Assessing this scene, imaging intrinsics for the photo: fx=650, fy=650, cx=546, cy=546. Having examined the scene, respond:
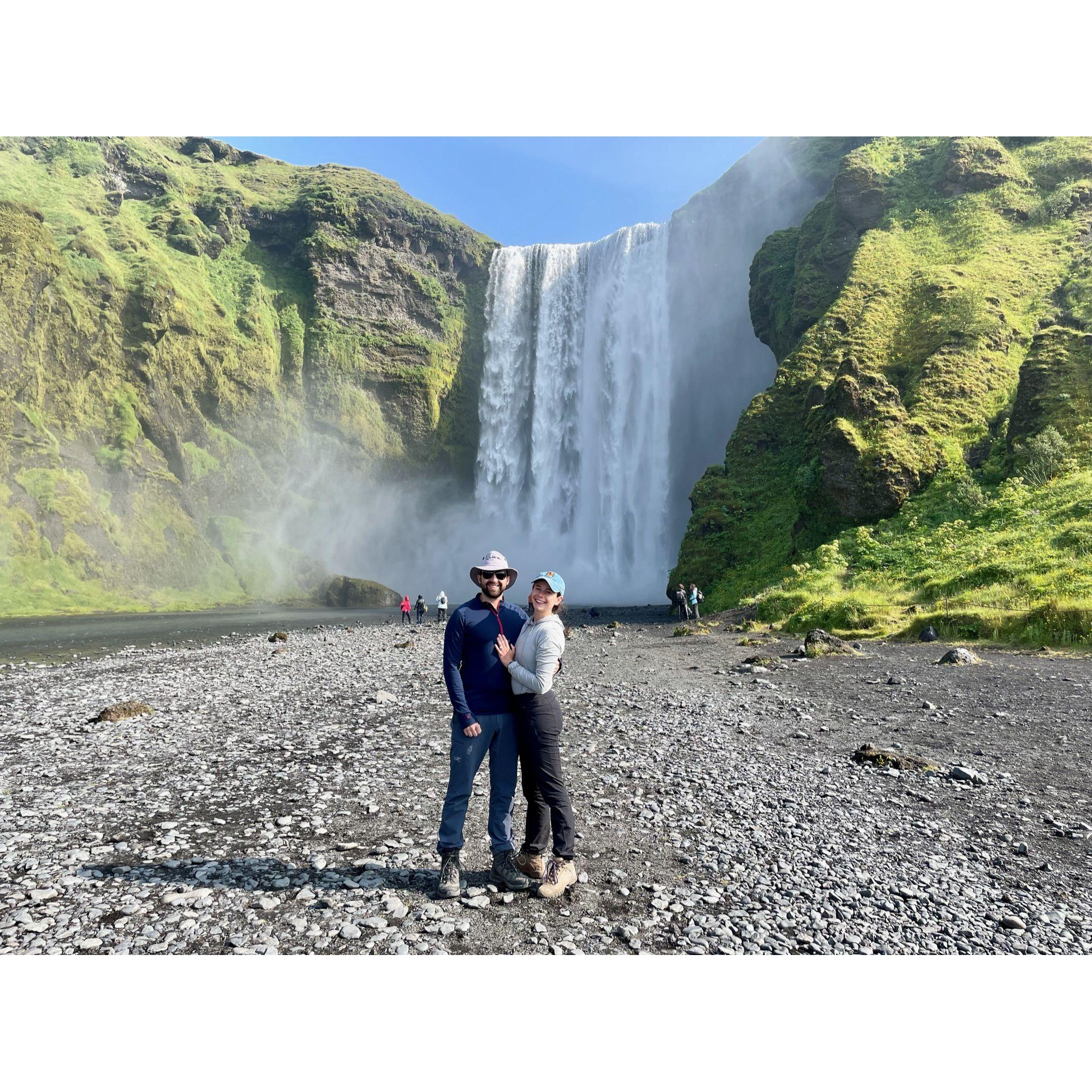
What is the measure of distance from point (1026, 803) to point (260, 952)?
7.56 meters

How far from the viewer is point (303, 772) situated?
8.99 m

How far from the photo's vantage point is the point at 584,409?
64.6 metres

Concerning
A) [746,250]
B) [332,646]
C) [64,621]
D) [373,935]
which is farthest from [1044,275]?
[64,621]

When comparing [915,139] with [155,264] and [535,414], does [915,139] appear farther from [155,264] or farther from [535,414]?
[155,264]

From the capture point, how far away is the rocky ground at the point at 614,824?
15.5ft

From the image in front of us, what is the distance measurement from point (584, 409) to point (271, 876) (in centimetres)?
6154

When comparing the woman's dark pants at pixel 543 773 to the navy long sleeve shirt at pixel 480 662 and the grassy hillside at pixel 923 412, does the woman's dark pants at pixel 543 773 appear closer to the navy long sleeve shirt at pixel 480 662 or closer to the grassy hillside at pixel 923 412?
the navy long sleeve shirt at pixel 480 662

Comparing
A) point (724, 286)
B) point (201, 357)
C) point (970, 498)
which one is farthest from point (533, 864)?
point (201, 357)

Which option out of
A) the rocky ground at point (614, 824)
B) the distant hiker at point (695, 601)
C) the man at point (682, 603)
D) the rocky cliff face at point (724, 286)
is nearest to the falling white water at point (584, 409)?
the rocky cliff face at point (724, 286)

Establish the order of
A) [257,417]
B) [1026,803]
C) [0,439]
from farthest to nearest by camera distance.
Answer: [257,417] → [0,439] → [1026,803]

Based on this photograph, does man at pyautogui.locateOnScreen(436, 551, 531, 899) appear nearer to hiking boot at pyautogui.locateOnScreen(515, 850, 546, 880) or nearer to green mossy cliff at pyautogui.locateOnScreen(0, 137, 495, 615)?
hiking boot at pyautogui.locateOnScreen(515, 850, 546, 880)

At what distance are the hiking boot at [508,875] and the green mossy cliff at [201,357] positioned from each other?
50.9 m

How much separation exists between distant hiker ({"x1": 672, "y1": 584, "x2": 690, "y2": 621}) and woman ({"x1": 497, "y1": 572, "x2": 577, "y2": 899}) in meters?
26.8

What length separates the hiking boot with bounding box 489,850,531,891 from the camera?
207 inches
